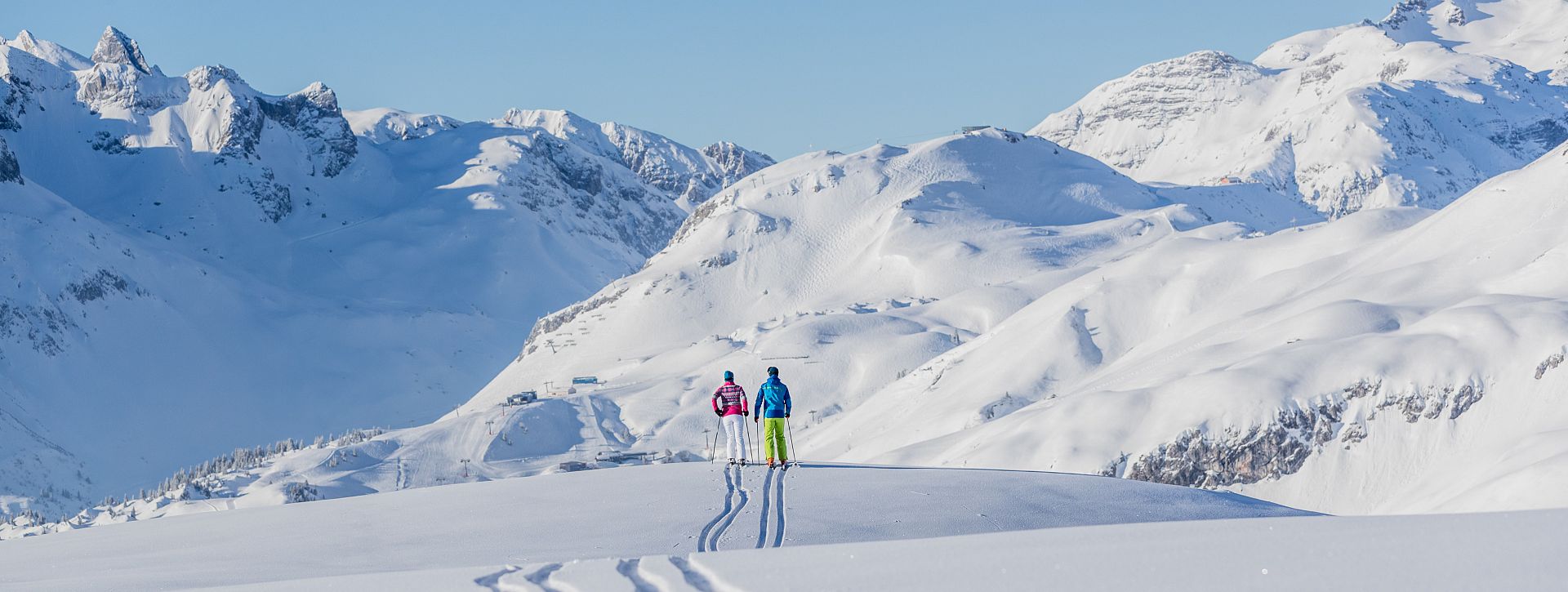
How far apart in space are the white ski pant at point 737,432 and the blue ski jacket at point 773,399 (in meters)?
0.79

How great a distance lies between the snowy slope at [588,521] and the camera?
26.2 metres

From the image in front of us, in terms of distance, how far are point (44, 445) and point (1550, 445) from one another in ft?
504

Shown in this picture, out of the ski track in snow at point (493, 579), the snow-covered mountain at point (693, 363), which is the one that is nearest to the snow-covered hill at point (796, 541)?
the ski track in snow at point (493, 579)

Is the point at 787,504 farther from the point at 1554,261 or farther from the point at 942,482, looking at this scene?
the point at 1554,261

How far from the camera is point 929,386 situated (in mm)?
137500

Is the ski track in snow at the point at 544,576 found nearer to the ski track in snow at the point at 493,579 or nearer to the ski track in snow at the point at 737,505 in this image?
the ski track in snow at the point at 493,579

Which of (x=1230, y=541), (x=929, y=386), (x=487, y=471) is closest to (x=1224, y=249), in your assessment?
(x=929, y=386)

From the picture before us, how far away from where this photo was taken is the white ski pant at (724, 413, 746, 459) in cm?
3628

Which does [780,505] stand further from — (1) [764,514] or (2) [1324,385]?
(2) [1324,385]

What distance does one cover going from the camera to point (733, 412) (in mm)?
36062

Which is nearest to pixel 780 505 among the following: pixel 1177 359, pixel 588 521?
pixel 588 521

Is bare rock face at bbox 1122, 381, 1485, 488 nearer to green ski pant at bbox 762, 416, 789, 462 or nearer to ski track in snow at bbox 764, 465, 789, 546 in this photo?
green ski pant at bbox 762, 416, 789, 462

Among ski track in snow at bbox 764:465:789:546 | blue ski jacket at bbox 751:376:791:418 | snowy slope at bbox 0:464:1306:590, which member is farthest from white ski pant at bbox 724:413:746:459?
ski track in snow at bbox 764:465:789:546

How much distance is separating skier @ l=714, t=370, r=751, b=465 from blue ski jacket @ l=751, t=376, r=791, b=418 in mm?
435
